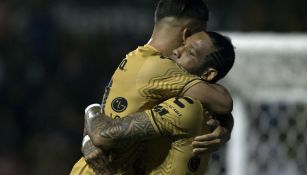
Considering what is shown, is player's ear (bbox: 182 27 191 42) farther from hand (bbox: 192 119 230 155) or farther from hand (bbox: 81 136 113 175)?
hand (bbox: 81 136 113 175)

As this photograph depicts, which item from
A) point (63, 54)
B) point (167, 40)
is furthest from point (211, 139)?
point (63, 54)

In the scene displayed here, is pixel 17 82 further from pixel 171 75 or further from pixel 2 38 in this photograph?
pixel 171 75

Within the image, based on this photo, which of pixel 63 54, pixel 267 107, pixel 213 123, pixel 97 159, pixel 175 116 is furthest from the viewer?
pixel 63 54

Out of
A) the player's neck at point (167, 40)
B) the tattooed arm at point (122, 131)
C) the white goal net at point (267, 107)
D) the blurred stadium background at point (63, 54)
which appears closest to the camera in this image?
the tattooed arm at point (122, 131)

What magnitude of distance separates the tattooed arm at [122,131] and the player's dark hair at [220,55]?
365mm

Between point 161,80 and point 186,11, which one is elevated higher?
point 186,11

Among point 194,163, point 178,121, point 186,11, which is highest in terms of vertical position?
point 186,11

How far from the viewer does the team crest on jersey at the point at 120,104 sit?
401 cm

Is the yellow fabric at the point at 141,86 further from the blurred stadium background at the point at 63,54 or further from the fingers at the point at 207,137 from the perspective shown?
the blurred stadium background at the point at 63,54

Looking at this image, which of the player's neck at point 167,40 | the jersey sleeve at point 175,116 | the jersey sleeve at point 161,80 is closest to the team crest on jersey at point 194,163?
the jersey sleeve at point 175,116

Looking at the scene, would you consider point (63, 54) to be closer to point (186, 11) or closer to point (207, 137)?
point (186, 11)

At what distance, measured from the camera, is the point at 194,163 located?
13.3 feet

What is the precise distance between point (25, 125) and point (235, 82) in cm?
394

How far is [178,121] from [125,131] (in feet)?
0.66
